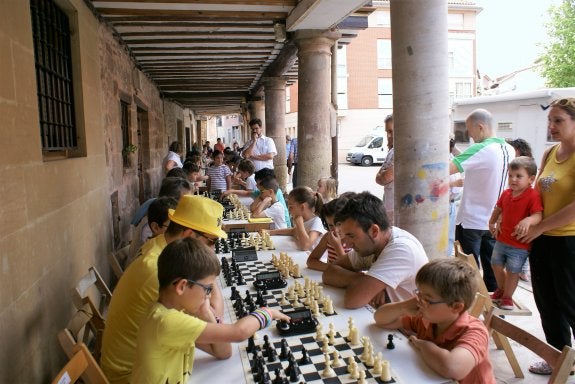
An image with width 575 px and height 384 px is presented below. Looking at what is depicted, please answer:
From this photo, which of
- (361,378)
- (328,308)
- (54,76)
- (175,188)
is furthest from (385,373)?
(54,76)

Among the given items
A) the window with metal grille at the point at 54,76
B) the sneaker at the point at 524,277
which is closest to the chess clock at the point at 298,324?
the window with metal grille at the point at 54,76

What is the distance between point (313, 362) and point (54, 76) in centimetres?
330

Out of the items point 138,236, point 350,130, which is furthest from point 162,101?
point 350,130

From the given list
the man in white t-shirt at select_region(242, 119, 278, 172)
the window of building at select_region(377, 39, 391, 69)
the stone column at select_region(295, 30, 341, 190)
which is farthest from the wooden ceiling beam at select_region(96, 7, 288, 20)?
the window of building at select_region(377, 39, 391, 69)

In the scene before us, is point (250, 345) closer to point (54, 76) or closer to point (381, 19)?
point (54, 76)

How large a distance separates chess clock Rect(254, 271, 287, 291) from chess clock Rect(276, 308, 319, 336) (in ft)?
1.83

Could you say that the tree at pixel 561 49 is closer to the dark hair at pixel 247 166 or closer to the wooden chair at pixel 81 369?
the dark hair at pixel 247 166

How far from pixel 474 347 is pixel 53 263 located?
9.26 ft

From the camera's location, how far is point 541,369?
3.23m

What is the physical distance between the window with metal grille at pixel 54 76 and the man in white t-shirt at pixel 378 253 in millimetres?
2332

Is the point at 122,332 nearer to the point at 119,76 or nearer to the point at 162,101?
the point at 119,76

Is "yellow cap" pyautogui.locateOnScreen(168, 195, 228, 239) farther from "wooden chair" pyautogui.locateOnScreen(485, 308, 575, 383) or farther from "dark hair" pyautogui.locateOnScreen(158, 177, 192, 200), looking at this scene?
"dark hair" pyautogui.locateOnScreen(158, 177, 192, 200)

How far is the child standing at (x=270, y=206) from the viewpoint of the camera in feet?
17.9

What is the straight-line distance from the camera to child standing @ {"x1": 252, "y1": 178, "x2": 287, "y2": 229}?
17.9 feet
